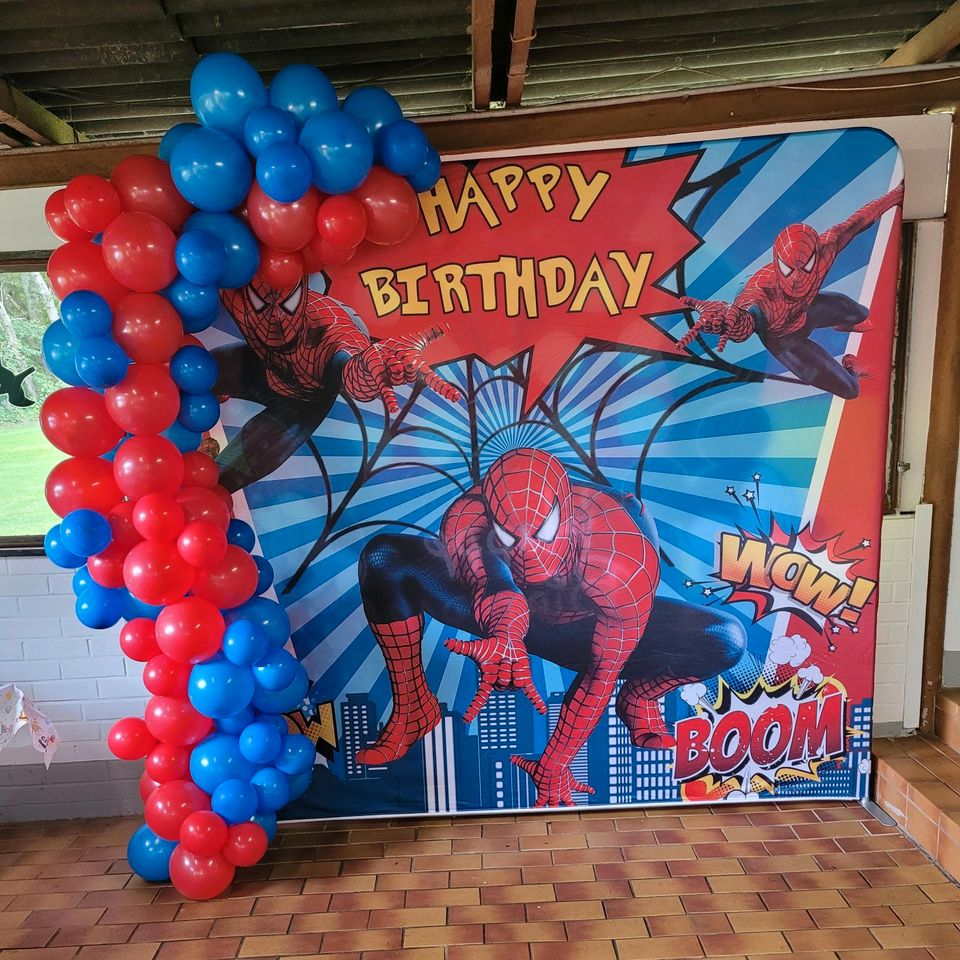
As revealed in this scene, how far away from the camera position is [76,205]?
2.56 meters

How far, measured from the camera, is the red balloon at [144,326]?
8.29ft

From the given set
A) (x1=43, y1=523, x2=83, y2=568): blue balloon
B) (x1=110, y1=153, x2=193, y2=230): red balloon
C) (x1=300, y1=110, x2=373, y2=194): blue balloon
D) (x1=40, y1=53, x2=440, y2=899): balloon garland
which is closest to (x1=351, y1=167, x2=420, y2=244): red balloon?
(x1=40, y1=53, x2=440, y2=899): balloon garland

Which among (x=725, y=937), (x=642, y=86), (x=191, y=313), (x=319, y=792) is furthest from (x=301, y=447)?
(x=725, y=937)

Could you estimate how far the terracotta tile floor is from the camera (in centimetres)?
262

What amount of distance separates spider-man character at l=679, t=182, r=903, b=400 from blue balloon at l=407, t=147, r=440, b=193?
1.14 m

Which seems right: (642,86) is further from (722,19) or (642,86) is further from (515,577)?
(515,577)

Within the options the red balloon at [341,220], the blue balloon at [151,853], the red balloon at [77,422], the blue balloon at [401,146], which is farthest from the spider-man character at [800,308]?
the blue balloon at [151,853]

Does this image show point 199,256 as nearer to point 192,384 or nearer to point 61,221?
point 192,384

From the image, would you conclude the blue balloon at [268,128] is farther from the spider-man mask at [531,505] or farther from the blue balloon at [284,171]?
the spider-man mask at [531,505]

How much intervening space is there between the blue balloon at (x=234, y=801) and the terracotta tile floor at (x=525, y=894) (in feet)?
1.27

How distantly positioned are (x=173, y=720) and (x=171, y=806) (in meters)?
0.34

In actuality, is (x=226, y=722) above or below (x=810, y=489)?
below

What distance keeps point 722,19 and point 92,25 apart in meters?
2.34

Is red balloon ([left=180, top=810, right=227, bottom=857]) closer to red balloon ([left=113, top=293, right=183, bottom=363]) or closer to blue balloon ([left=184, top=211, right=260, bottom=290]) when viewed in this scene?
red balloon ([left=113, top=293, right=183, bottom=363])
